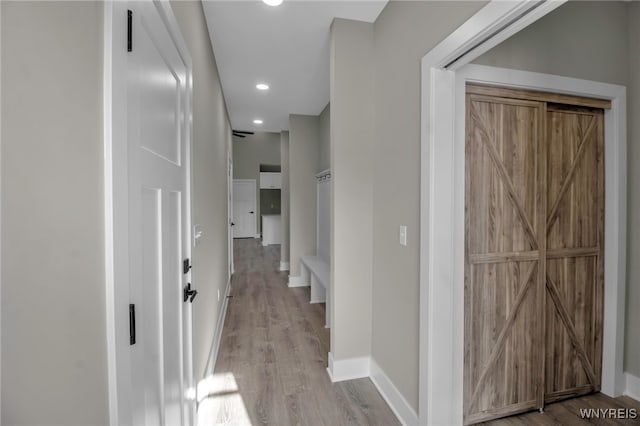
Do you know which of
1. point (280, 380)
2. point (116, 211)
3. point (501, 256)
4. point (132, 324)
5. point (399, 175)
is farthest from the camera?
point (280, 380)

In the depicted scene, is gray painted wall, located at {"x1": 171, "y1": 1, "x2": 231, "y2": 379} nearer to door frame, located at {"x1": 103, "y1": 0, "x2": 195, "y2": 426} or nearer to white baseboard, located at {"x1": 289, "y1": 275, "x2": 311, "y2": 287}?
door frame, located at {"x1": 103, "y1": 0, "x2": 195, "y2": 426}

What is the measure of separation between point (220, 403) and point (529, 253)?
2208 mm

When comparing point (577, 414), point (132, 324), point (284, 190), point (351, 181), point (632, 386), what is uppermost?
point (284, 190)

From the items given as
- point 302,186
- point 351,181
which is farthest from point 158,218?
point 302,186

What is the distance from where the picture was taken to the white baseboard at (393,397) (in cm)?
171

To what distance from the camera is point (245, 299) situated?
3973 millimetres

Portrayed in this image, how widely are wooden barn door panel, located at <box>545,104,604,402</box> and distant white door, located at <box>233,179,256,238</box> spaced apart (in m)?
8.24

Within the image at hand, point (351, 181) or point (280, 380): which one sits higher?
point (351, 181)

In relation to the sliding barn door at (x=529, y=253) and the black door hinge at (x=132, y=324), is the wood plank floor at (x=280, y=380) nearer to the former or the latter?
the sliding barn door at (x=529, y=253)

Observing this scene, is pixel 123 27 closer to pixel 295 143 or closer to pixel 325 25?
pixel 325 25

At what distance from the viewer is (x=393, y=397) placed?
74.9 inches

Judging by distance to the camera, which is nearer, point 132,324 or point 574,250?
point 132,324

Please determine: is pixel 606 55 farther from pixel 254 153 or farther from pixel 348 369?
pixel 254 153

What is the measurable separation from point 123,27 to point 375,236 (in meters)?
1.86
